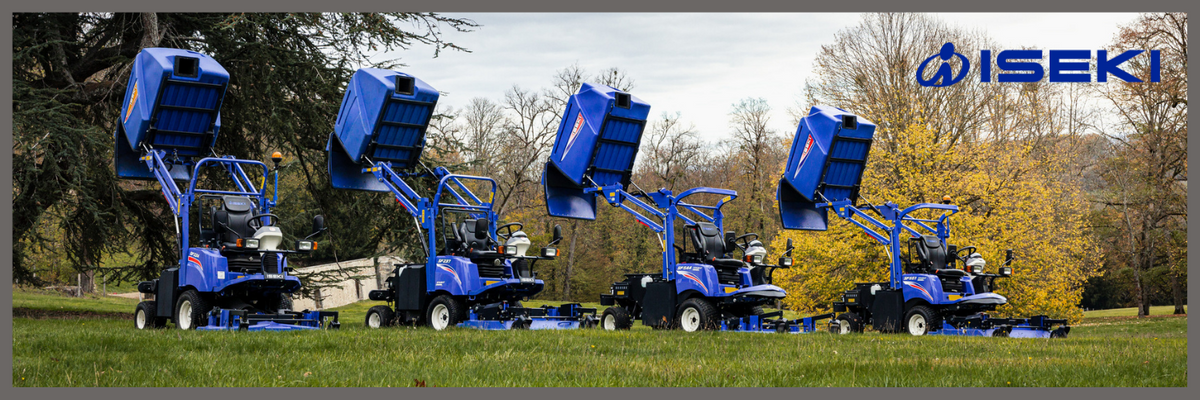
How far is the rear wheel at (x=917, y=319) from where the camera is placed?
16219 millimetres

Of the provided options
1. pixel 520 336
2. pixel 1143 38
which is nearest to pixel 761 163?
pixel 1143 38

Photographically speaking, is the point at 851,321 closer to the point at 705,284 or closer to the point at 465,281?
the point at 705,284

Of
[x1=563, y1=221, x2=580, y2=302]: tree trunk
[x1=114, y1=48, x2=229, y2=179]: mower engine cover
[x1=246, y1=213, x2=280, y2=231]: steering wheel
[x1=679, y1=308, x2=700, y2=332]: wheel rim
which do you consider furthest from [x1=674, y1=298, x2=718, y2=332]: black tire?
[x1=563, y1=221, x2=580, y2=302]: tree trunk

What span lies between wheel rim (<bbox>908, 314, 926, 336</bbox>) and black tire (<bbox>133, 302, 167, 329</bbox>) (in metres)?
11.4

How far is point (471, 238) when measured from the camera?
52.3 feet

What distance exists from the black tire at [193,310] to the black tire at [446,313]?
10.2 ft

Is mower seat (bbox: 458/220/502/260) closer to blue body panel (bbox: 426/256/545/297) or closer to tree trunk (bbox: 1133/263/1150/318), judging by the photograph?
blue body panel (bbox: 426/256/545/297)

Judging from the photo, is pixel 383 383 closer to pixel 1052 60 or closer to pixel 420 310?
pixel 420 310

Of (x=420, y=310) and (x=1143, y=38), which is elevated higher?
(x=1143, y=38)

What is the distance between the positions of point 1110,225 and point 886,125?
13.8 m

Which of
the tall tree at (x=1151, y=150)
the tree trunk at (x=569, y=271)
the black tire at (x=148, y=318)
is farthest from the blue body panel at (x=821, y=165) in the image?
the tree trunk at (x=569, y=271)

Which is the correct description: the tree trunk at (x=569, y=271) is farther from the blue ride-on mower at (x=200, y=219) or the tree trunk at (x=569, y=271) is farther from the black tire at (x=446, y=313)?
the blue ride-on mower at (x=200, y=219)

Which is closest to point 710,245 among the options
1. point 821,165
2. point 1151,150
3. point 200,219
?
point 821,165

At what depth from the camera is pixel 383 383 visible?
24.9 feet
